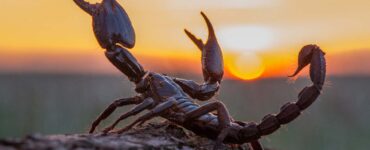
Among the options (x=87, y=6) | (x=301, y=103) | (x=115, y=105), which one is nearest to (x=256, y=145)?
(x=301, y=103)

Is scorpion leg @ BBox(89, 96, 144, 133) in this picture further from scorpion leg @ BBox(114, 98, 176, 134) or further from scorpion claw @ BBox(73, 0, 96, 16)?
scorpion claw @ BBox(73, 0, 96, 16)

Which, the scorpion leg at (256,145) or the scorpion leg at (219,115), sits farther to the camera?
the scorpion leg at (256,145)

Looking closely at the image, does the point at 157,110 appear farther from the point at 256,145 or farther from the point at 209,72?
the point at 209,72

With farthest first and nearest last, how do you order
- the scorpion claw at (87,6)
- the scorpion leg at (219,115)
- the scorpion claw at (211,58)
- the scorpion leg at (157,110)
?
1. the scorpion claw at (87,6)
2. the scorpion claw at (211,58)
3. the scorpion leg at (157,110)
4. the scorpion leg at (219,115)

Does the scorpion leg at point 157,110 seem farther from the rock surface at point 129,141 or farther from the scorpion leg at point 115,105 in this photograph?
the scorpion leg at point 115,105

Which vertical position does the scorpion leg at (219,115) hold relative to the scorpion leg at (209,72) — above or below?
below

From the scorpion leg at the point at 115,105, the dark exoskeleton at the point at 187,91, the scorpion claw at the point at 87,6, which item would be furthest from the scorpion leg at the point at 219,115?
the scorpion claw at the point at 87,6

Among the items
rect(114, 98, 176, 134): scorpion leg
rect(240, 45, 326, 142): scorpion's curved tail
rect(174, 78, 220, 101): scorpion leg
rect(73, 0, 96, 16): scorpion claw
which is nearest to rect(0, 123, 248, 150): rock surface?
rect(114, 98, 176, 134): scorpion leg
